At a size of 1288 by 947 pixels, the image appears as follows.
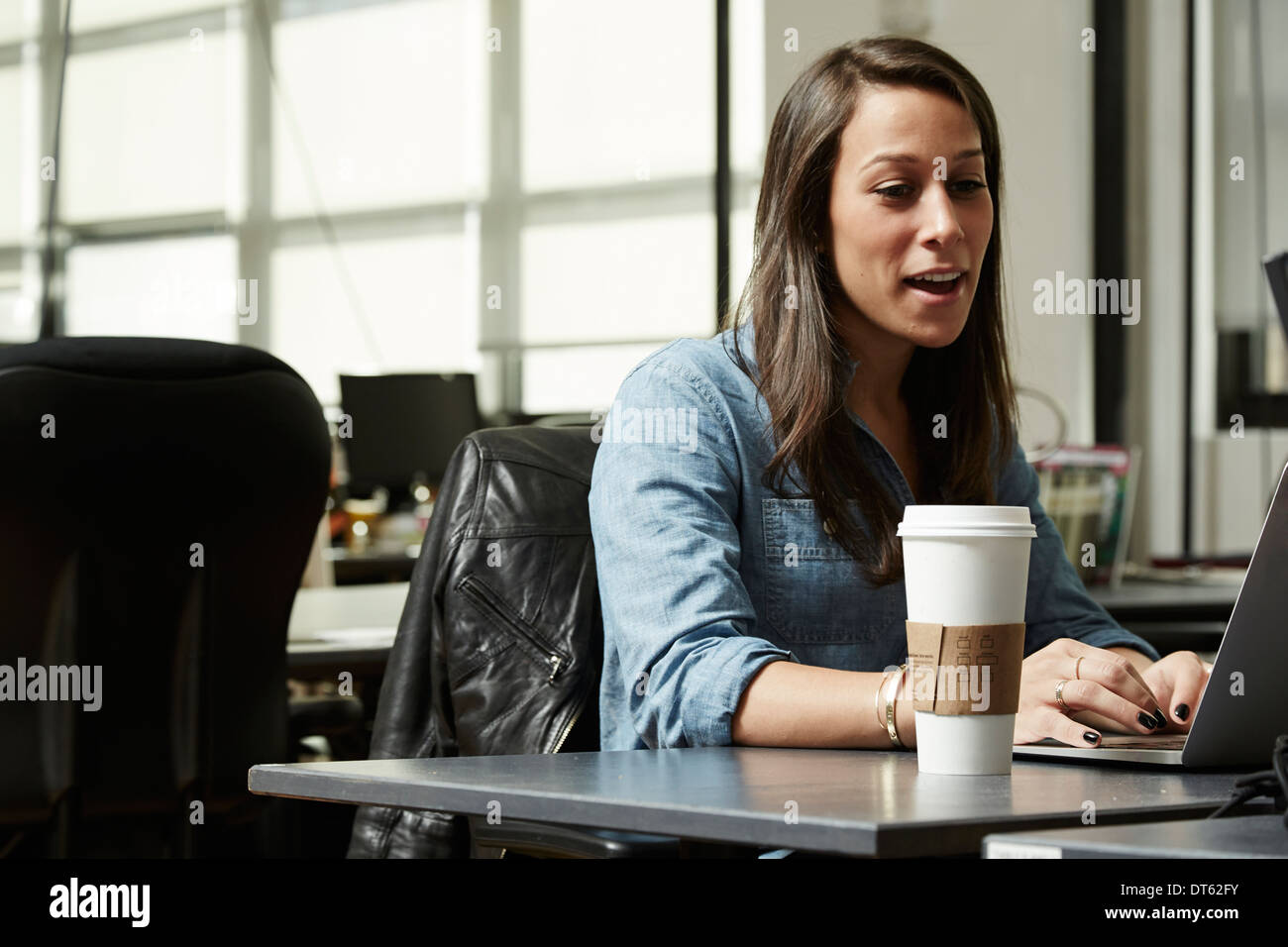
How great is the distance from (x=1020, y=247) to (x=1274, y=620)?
3.86 m

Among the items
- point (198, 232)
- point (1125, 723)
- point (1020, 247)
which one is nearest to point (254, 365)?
point (1125, 723)

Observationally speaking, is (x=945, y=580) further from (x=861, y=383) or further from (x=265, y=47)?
(x=265, y=47)

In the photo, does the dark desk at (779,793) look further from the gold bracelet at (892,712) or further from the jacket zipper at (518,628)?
the jacket zipper at (518,628)

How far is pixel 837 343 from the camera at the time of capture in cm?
166

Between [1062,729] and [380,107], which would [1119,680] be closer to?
[1062,729]

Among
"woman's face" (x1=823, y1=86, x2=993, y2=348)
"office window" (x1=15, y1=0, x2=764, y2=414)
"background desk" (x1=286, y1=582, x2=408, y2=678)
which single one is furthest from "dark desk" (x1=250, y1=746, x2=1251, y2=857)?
"office window" (x1=15, y1=0, x2=764, y2=414)

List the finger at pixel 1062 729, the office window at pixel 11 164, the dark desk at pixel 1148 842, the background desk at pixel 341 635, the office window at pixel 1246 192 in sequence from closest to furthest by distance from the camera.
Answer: the dark desk at pixel 1148 842, the finger at pixel 1062 729, the background desk at pixel 341 635, the office window at pixel 1246 192, the office window at pixel 11 164

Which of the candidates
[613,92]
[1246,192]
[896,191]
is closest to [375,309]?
[613,92]

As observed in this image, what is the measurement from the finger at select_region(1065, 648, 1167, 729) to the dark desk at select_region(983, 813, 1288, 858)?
393mm

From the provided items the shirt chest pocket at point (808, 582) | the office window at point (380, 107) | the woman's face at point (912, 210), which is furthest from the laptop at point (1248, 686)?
the office window at point (380, 107)

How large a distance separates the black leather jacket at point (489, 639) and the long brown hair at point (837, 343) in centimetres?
27

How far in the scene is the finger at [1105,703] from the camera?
4.10 ft

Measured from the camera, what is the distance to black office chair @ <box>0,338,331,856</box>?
6.57 ft

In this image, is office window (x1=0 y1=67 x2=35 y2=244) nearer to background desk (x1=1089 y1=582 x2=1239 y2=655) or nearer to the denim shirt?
background desk (x1=1089 y1=582 x2=1239 y2=655)
